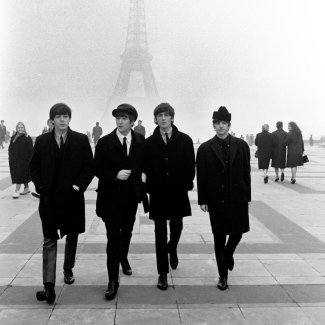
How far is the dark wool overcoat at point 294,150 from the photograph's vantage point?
36.3 ft

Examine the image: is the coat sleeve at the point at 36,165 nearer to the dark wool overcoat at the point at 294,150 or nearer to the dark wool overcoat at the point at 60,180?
the dark wool overcoat at the point at 60,180

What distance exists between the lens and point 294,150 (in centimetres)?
1109

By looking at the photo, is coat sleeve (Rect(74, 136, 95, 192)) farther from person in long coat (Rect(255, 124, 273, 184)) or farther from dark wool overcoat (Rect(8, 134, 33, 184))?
person in long coat (Rect(255, 124, 273, 184))

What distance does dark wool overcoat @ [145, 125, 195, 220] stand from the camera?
13.6 ft

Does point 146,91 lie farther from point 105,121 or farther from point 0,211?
point 0,211

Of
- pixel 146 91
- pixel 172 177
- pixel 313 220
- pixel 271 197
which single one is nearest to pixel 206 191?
pixel 172 177

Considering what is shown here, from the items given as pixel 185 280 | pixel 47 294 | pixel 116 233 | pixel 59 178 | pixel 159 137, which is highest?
pixel 159 137

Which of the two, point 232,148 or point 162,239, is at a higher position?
point 232,148

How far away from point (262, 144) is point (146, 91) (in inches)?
1610

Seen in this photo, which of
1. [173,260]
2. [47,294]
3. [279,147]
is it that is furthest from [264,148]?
[47,294]

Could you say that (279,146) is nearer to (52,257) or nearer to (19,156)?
(19,156)

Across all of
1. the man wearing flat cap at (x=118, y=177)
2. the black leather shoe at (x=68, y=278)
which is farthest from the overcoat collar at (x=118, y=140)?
the black leather shoe at (x=68, y=278)

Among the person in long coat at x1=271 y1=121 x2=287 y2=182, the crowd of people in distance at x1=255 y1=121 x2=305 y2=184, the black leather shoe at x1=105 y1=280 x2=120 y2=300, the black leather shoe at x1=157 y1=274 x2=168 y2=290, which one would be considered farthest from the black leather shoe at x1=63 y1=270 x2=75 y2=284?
the person in long coat at x1=271 y1=121 x2=287 y2=182

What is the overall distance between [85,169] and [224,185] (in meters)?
1.24
